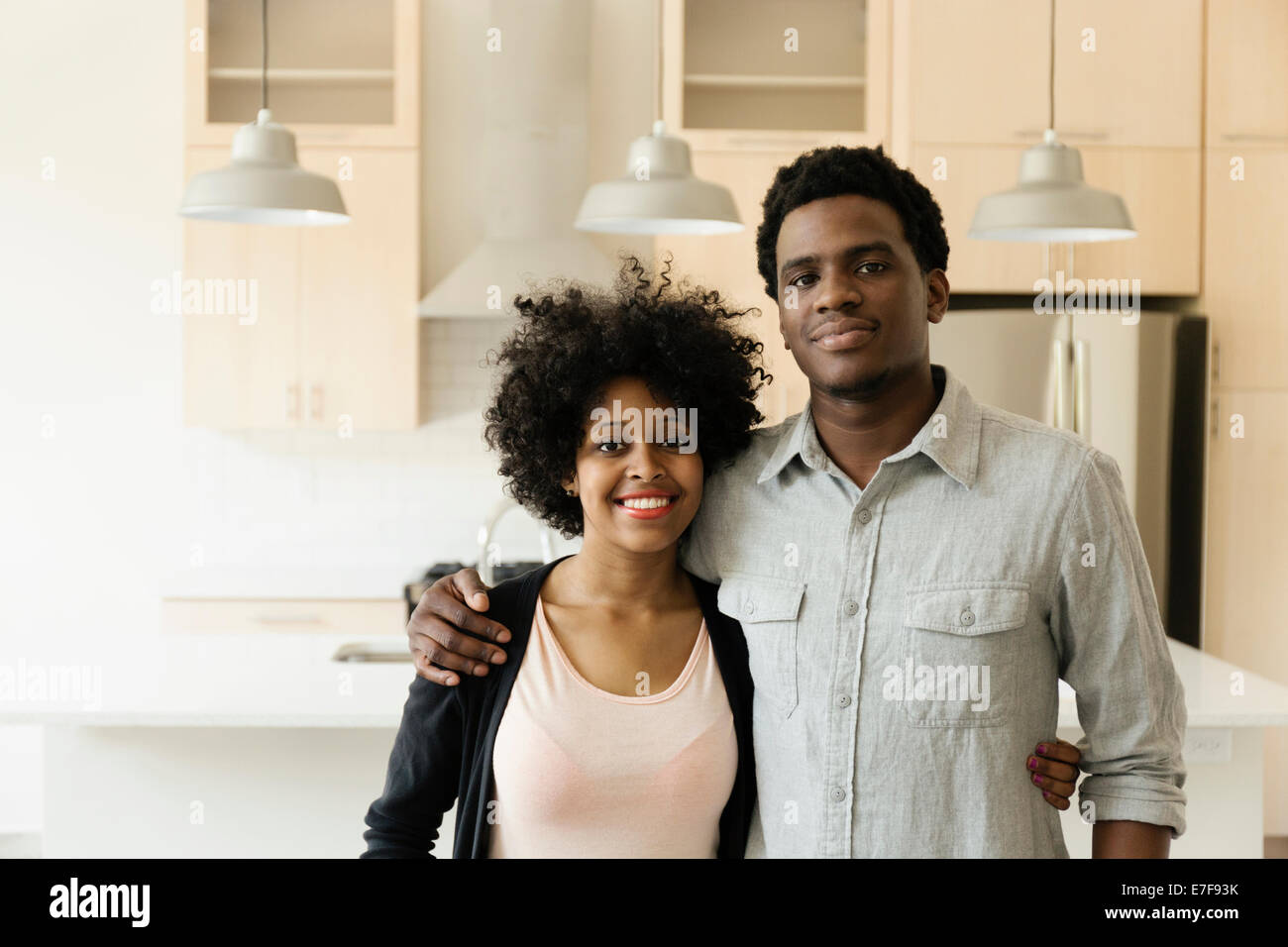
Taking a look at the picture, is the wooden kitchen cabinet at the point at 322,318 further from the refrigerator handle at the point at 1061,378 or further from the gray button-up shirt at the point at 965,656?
A: the gray button-up shirt at the point at 965,656

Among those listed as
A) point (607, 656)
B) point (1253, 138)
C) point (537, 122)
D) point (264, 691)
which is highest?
point (537, 122)

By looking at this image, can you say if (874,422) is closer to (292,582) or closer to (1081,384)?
(1081,384)

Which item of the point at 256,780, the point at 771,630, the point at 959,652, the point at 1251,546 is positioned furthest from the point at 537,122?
the point at 959,652

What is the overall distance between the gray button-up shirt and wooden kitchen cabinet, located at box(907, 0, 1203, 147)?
2.62 metres

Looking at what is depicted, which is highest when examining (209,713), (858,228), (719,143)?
(719,143)

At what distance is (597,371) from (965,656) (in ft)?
1.66

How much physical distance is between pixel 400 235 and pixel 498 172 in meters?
0.40

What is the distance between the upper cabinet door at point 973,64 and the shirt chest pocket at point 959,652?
2.69 m

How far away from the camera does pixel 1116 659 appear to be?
1.16 metres

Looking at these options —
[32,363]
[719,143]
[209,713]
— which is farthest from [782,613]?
[32,363]

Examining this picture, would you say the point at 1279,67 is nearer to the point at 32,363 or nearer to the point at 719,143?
the point at 719,143

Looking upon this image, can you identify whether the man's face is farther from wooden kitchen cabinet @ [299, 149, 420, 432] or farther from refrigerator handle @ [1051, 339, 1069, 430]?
wooden kitchen cabinet @ [299, 149, 420, 432]

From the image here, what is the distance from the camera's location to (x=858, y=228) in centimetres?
120

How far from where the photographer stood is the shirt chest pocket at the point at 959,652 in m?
1.15
